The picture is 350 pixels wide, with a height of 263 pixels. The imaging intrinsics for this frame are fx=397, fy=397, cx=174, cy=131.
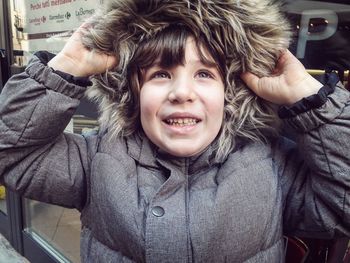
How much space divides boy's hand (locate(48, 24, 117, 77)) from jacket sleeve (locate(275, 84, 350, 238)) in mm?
687

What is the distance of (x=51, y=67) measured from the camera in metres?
1.36

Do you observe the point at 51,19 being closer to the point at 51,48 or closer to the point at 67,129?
the point at 51,48

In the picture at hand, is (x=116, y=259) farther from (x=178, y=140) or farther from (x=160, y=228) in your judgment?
(x=178, y=140)

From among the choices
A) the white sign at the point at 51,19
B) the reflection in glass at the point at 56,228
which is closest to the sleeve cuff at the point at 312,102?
the white sign at the point at 51,19

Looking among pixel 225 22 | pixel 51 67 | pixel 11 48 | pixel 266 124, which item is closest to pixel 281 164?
pixel 266 124

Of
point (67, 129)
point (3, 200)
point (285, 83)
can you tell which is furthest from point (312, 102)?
point (3, 200)

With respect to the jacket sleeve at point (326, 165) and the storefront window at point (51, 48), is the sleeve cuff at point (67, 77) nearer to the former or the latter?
the jacket sleeve at point (326, 165)

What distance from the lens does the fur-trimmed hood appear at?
4.42 feet

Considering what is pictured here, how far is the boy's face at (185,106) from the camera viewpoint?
4.30 ft

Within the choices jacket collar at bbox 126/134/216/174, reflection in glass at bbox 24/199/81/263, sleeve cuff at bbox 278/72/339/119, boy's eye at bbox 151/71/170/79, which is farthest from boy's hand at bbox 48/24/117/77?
reflection in glass at bbox 24/199/81/263

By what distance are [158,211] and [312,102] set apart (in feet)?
1.89

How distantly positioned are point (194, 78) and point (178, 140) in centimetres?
22

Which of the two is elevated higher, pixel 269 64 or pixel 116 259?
pixel 269 64

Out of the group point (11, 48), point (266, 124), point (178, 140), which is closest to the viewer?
point (178, 140)
